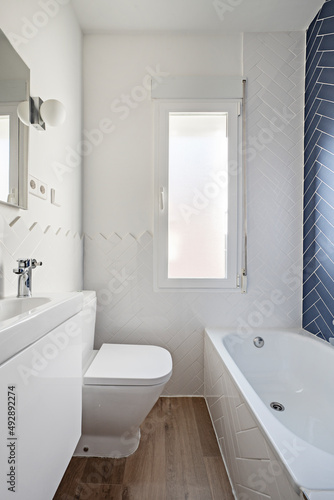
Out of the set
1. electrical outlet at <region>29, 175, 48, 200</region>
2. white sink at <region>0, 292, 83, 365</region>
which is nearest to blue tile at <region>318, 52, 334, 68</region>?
electrical outlet at <region>29, 175, 48, 200</region>

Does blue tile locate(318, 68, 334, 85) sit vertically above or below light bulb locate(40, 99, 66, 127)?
above

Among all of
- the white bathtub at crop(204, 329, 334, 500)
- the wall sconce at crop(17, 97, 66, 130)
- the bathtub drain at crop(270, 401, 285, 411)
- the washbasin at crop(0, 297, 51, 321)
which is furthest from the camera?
the bathtub drain at crop(270, 401, 285, 411)

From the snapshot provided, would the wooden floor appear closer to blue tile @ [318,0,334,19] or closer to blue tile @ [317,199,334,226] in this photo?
blue tile @ [317,199,334,226]

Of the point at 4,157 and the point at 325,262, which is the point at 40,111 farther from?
the point at 325,262

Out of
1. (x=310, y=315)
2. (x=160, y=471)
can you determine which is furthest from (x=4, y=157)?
(x=310, y=315)

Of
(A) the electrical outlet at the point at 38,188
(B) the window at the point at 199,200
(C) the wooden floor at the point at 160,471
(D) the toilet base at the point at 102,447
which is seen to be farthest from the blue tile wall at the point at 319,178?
(A) the electrical outlet at the point at 38,188

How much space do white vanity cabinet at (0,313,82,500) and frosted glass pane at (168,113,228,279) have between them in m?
1.14

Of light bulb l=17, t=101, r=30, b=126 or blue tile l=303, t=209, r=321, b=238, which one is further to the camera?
blue tile l=303, t=209, r=321, b=238

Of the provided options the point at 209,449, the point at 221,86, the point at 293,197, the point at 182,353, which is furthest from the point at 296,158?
the point at 209,449

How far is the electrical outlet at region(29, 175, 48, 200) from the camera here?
1230 mm

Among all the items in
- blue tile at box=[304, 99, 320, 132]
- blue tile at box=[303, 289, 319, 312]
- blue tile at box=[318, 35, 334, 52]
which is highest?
blue tile at box=[318, 35, 334, 52]

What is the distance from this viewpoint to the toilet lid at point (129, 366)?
128 cm

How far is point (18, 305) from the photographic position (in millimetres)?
953

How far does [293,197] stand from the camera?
196cm
